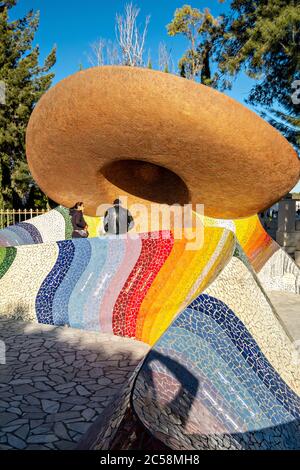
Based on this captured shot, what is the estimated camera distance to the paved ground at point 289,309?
5332mm

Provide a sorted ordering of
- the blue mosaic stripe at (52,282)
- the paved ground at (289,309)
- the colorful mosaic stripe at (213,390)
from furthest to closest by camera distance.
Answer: the blue mosaic stripe at (52,282) → the paved ground at (289,309) → the colorful mosaic stripe at (213,390)

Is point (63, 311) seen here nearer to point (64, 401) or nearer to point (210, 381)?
point (64, 401)

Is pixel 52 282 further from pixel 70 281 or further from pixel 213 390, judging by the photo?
pixel 213 390

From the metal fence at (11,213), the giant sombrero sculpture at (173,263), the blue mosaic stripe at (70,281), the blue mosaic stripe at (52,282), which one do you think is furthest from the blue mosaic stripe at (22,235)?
the metal fence at (11,213)

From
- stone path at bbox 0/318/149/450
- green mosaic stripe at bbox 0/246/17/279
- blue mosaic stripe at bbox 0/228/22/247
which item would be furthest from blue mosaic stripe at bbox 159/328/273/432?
blue mosaic stripe at bbox 0/228/22/247

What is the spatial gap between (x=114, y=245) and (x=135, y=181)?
298 cm

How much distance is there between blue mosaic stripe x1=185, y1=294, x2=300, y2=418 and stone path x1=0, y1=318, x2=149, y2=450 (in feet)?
3.96

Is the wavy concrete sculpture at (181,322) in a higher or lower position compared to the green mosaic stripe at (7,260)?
lower

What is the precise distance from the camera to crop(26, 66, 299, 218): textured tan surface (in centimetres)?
464

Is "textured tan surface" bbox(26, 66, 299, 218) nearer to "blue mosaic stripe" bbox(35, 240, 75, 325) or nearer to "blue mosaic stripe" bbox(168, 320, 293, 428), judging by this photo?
"blue mosaic stripe" bbox(35, 240, 75, 325)

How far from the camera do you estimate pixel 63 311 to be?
5.59 meters

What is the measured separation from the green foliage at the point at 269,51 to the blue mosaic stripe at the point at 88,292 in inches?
495

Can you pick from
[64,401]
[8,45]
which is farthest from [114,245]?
[8,45]

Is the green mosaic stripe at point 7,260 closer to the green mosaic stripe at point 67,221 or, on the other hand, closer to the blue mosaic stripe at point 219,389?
the green mosaic stripe at point 67,221
